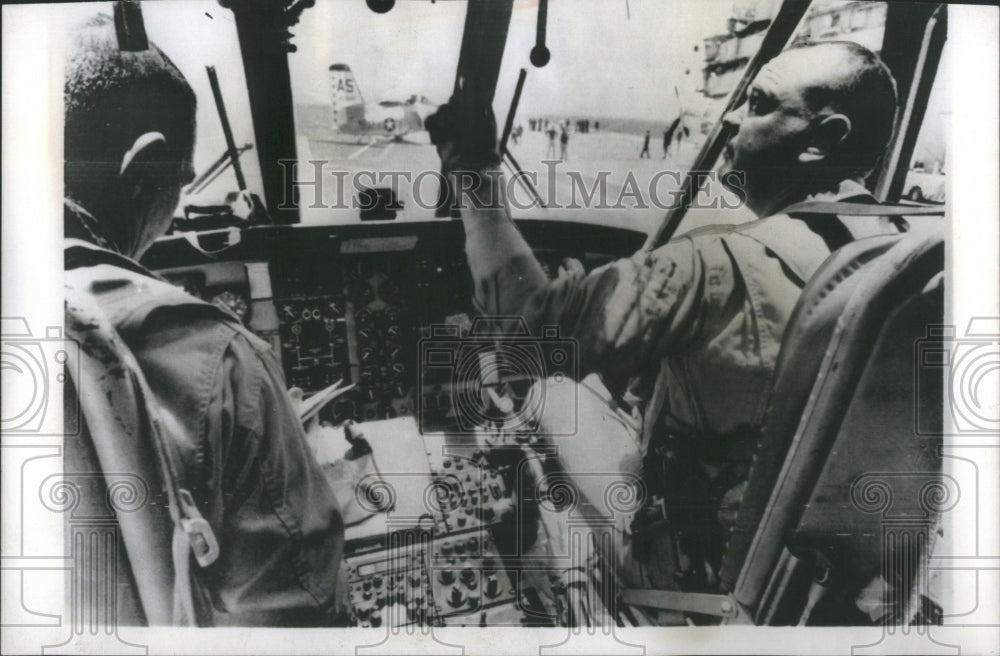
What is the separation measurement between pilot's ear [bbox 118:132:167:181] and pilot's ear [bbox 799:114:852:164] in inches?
104

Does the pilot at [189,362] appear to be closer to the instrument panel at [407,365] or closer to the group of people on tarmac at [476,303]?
the group of people on tarmac at [476,303]

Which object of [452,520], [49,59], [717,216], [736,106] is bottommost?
[452,520]

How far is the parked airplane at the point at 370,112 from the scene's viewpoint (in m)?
2.88

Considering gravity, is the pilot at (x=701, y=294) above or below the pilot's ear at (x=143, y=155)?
below

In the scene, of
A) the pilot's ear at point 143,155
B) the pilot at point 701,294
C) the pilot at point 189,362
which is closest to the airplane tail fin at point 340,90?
the pilot at point 701,294

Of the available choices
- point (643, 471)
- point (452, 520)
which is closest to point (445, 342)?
point (452, 520)

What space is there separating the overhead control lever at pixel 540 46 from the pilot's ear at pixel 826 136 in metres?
1.13

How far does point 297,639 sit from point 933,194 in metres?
3.23

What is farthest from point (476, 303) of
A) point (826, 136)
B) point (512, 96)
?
point (826, 136)

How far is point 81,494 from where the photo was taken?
2.91 metres

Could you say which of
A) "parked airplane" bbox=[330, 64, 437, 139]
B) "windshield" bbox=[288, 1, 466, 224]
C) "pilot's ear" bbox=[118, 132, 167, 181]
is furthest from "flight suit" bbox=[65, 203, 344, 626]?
"parked airplane" bbox=[330, 64, 437, 139]

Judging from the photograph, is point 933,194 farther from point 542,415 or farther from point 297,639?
point 297,639

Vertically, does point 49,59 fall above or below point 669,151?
above

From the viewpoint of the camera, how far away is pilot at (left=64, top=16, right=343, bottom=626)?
2863 mm
